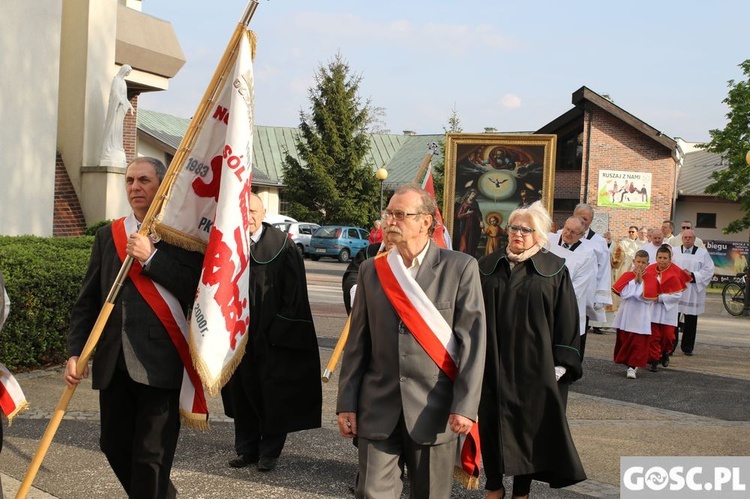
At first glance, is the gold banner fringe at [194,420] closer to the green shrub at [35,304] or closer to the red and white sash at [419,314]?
the red and white sash at [419,314]

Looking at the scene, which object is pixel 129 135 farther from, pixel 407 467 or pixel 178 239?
pixel 407 467

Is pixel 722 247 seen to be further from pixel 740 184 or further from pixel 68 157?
pixel 68 157

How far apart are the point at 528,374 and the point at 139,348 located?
93.6 inches

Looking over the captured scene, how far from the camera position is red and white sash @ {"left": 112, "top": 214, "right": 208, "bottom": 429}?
461 centimetres

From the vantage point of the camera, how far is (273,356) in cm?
667

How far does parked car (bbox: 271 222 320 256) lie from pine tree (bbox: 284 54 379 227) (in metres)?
8.07

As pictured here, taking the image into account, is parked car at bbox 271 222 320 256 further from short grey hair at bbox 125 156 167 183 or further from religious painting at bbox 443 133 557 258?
short grey hair at bbox 125 156 167 183

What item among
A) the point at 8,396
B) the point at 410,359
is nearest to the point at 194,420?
the point at 8,396

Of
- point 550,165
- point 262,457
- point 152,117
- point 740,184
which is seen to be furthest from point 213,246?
point 152,117

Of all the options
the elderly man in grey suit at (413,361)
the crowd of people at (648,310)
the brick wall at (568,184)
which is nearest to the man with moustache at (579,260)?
the crowd of people at (648,310)

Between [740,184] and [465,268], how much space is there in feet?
115

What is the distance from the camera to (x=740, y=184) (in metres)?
36.6

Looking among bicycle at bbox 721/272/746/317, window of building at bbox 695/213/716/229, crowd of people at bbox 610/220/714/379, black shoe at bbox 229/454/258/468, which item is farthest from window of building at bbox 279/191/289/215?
black shoe at bbox 229/454/258/468

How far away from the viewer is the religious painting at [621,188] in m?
40.9
